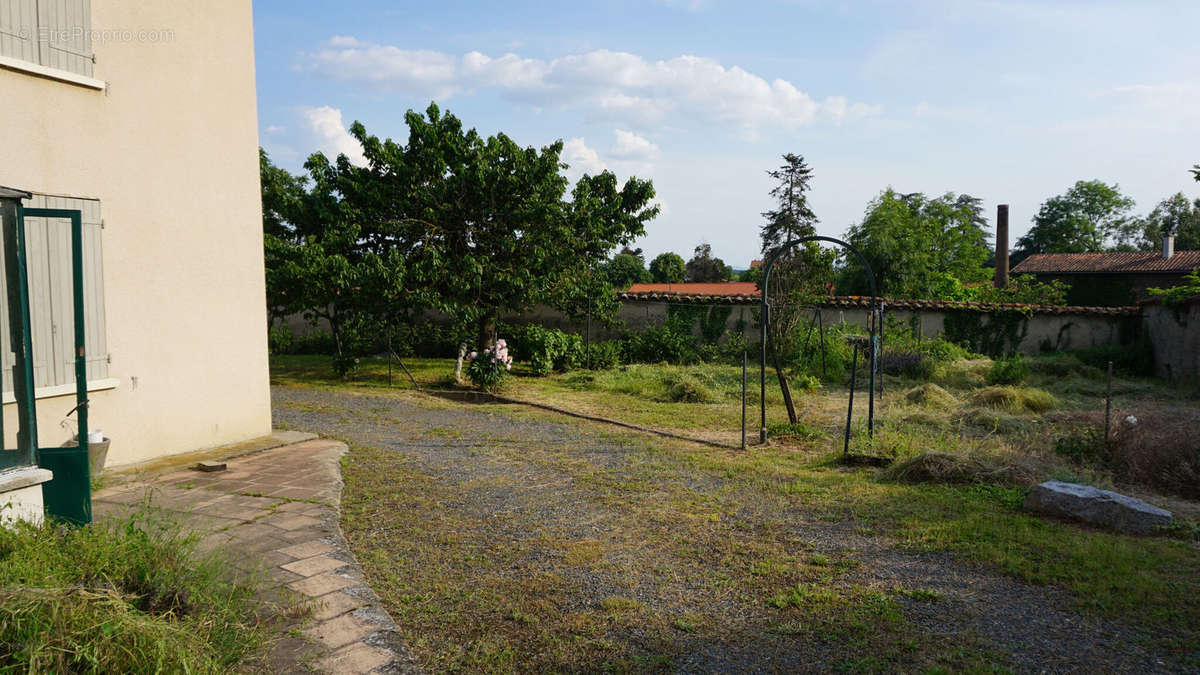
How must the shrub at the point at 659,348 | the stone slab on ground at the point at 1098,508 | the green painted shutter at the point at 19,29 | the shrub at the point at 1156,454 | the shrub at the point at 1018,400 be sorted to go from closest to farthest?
1. the stone slab on ground at the point at 1098,508
2. the green painted shutter at the point at 19,29
3. the shrub at the point at 1156,454
4. the shrub at the point at 1018,400
5. the shrub at the point at 659,348

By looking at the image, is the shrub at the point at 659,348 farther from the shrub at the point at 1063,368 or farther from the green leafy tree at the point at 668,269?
the green leafy tree at the point at 668,269

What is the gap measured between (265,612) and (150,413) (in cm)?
393

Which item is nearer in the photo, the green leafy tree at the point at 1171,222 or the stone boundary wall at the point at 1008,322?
the stone boundary wall at the point at 1008,322

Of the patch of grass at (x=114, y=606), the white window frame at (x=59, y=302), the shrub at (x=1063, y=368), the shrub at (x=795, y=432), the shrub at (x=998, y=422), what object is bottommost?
the shrub at (x=795, y=432)

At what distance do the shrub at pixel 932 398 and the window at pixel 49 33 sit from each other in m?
11.0

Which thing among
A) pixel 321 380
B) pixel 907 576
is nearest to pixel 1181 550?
pixel 907 576

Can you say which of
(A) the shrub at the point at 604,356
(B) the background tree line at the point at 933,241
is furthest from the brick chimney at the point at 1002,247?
(A) the shrub at the point at 604,356

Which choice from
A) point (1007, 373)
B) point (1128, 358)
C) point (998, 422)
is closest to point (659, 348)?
point (1007, 373)

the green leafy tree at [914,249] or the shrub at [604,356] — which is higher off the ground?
the green leafy tree at [914,249]

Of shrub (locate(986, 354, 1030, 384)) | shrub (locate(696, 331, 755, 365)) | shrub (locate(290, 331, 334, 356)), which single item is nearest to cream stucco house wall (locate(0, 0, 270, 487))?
shrub (locate(696, 331, 755, 365))

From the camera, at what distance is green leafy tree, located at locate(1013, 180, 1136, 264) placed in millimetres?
53406

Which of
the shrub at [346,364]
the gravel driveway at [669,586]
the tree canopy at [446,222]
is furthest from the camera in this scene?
the shrub at [346,364]

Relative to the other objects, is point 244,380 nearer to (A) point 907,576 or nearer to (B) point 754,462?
(B) point 754,462

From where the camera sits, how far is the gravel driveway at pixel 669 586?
312cm
